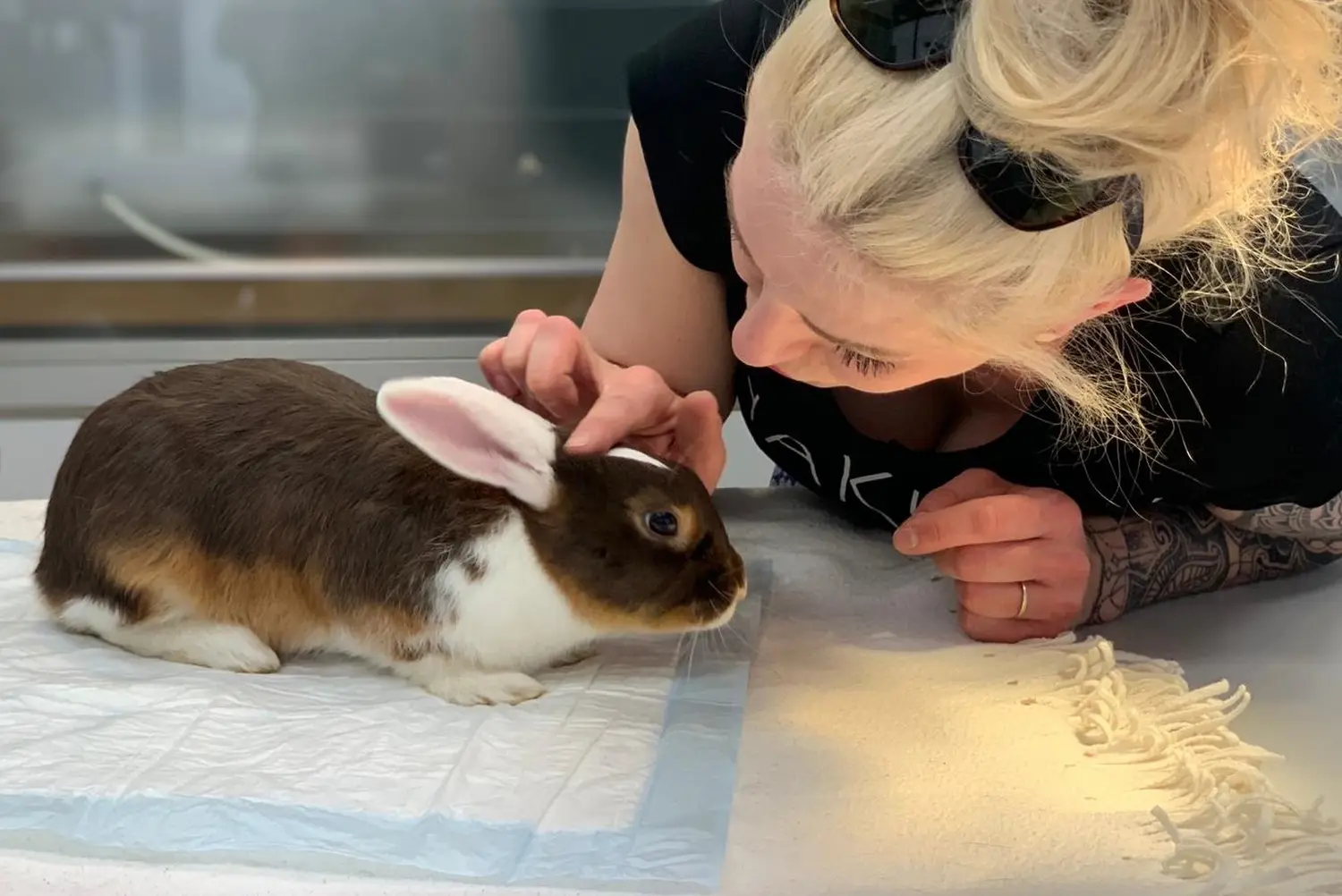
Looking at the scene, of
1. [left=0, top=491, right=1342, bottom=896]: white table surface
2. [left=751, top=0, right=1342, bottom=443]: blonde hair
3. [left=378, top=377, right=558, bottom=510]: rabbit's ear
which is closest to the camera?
[left=751, top=0, right=1342, bottom=443]: blonde hair

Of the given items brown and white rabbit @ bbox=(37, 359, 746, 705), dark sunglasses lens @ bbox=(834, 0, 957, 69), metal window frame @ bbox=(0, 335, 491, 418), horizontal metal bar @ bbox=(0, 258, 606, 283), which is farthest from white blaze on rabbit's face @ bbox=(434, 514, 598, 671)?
horizontal metal bar @ bbox=(0, 258, 606, 283)

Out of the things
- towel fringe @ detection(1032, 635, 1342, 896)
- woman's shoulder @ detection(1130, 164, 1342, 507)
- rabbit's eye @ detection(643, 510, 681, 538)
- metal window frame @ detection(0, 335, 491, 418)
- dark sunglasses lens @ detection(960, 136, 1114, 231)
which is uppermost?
dark sunglasses lens @ detection(960, 136, 1114, 231)

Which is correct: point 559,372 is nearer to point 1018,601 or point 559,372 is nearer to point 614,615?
point 614,615

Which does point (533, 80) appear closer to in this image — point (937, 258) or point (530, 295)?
point (530, 295)

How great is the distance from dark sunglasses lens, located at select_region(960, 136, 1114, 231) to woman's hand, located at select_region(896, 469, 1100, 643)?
0.33 metres

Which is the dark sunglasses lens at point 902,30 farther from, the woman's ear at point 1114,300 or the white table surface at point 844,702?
the white table surface at point 844,702

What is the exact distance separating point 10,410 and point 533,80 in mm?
790

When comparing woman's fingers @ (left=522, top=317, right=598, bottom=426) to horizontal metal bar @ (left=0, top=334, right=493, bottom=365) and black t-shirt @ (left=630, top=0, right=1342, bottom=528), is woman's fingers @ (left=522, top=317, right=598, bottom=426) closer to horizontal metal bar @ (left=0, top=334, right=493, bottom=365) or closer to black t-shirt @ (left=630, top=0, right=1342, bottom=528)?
black t-shirt @ (left=630, top=0, right=1342, bottom=528)

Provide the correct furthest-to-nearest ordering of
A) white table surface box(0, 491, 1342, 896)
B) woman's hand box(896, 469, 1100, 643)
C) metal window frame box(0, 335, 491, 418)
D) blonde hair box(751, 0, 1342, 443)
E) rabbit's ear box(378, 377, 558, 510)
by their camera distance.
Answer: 1. metal window frame box(0, 335, 491, 418)
2. woman's hand box(896, 469, 1100, 643)
3. rabbit's ear box(378, 377, 558, 510)
4. white table surface box(0, 491, 1342, 896)
5. blonde hair box(751, 0, 1342, 443)

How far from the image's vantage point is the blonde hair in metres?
0.51

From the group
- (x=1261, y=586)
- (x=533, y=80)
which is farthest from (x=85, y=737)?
(x=533, y=80)

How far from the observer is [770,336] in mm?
703

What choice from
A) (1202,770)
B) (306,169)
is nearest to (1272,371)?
(1202,770)

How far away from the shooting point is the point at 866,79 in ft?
1.92
